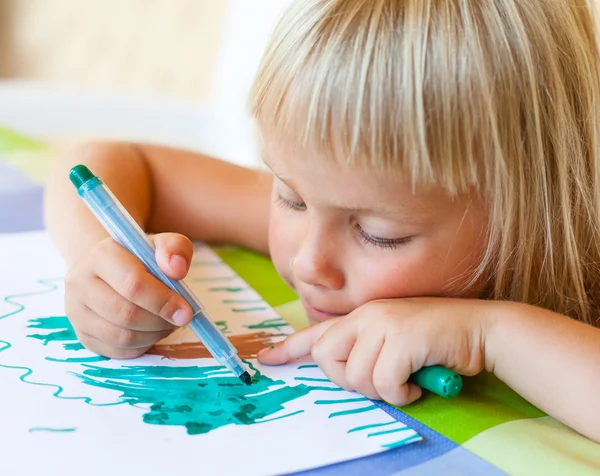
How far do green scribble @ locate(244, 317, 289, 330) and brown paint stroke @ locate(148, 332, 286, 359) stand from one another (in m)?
0.02

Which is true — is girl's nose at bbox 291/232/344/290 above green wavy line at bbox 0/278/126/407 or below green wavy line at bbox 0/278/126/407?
above

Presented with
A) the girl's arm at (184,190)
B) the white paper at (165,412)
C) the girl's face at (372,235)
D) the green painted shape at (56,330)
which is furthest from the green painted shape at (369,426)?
the girl's arm at (184,190)

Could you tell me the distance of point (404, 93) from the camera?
552mm

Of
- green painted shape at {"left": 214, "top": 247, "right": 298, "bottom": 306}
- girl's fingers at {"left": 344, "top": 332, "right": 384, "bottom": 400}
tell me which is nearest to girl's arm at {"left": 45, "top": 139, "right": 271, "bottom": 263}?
green painted shape at {"left": 214, "top": 247, "right": 298, "bottom": 306}

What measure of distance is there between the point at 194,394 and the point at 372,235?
18 cm

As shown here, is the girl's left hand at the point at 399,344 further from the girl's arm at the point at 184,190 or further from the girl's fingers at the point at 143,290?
the girl's arm at the point at 184,190

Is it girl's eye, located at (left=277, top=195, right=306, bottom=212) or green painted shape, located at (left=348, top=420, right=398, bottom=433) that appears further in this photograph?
girl's eye, located at (left=277, top=195, right=306, bottom=212)

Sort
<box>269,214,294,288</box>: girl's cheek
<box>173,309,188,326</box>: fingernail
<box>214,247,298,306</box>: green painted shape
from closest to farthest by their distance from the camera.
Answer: <box>173,309,188,326</box>: fingernail → <box>269,214,294,288</box>: girl's cheek → <box>214,247,298,306</box>: green painted shape

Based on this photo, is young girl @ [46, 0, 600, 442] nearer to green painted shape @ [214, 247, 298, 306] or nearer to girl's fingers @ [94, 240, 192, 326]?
girl's fingers @ [94, 240, 192, 326]

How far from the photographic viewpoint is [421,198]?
58 centimetres

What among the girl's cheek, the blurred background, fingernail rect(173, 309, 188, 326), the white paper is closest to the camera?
the white paper

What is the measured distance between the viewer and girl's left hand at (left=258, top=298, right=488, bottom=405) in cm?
55

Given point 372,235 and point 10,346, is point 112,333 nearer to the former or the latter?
point 10,346

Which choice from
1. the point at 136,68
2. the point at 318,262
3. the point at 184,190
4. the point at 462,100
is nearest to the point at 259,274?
the point at 184,190
